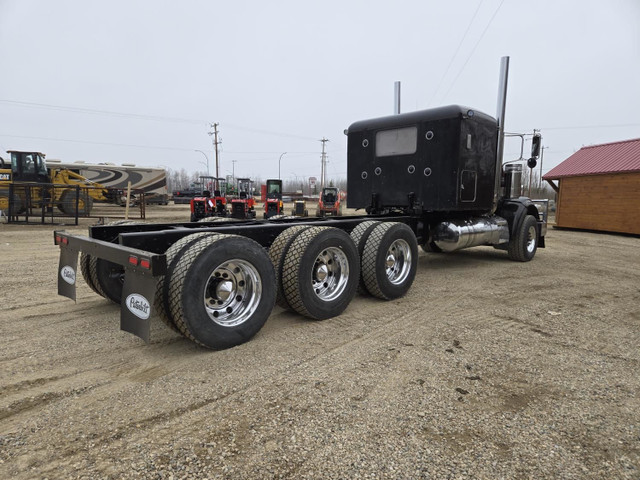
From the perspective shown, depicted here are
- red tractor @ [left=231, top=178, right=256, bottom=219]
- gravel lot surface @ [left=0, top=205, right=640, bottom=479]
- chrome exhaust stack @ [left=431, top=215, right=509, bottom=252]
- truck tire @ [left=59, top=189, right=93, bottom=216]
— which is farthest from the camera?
truck tire @ [left=59, top=189, right=93, bottom=216]

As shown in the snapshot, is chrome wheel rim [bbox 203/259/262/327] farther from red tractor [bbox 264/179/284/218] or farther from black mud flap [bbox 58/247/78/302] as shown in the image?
red tractor [bbox 264/179/284/218]

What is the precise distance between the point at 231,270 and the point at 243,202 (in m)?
14.4

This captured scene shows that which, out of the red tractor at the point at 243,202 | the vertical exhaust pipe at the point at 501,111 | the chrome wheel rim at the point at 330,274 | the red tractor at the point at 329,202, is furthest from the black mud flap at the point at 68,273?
the red tractor at the point at 329,202

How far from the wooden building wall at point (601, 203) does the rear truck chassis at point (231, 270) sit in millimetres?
14448

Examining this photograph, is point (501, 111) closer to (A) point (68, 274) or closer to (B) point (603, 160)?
(A) point (68, 274)

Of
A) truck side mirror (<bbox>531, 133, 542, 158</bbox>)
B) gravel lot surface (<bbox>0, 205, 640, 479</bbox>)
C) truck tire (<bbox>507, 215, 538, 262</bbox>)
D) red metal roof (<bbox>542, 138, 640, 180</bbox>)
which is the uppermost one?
red metal roof (<bbox>542, 138, 640, 180</bbox>)

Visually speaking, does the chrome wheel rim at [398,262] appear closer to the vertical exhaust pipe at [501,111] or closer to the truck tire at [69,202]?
the vertical exhaust pipe at [501,111]

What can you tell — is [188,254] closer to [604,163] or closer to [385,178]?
[385,178]

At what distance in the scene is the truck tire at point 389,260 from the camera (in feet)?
16.3

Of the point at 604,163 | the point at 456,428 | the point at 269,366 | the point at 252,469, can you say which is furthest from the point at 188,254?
the point at 604,163

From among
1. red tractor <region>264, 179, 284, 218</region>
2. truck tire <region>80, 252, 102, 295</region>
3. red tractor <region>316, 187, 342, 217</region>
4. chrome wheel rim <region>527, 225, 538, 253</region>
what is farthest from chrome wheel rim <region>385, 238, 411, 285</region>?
red tractor <region>316, 187, 342, 217</region>

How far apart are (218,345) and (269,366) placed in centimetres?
Result: 51

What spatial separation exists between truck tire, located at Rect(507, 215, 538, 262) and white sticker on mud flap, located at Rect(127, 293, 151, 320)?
7736 mm

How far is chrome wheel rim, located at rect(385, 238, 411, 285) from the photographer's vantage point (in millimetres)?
5403
